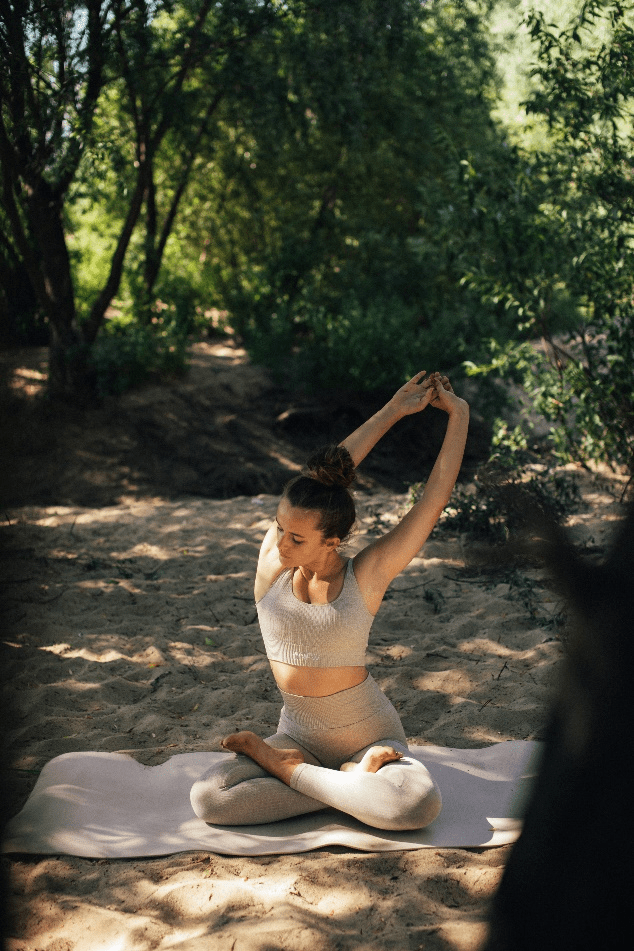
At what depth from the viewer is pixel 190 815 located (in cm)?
295

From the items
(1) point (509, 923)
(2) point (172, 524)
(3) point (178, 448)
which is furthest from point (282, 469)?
(1) point (509, 923)

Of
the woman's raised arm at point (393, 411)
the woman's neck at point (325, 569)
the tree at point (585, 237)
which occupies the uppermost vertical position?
the tree at point (585, 237)

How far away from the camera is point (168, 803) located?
303cm

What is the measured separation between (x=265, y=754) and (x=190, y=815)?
37cm

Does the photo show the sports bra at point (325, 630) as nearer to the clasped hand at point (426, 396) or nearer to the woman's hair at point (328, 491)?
the woman's hair at point (328, 491)

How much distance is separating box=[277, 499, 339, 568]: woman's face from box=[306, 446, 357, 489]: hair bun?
12 cm

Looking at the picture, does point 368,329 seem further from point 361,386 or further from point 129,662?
point 129,662

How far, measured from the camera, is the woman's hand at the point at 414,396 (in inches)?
114

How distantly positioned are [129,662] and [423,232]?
8.94 metres

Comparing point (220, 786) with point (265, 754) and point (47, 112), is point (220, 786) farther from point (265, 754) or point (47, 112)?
point (47, 112)

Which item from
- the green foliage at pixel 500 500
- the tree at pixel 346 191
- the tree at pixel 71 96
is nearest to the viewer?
the green foliage at pixel 500 500

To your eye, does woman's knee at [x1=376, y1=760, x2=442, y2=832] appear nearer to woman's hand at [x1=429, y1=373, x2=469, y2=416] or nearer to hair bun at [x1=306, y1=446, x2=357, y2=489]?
hair bun at [x1=306, y1=446, x2=357, y2=489]

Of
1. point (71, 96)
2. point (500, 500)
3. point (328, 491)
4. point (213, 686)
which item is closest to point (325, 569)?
point (328, 491)

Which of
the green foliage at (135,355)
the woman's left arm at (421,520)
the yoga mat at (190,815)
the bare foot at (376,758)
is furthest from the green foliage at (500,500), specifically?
the green foliage at (135,355)
